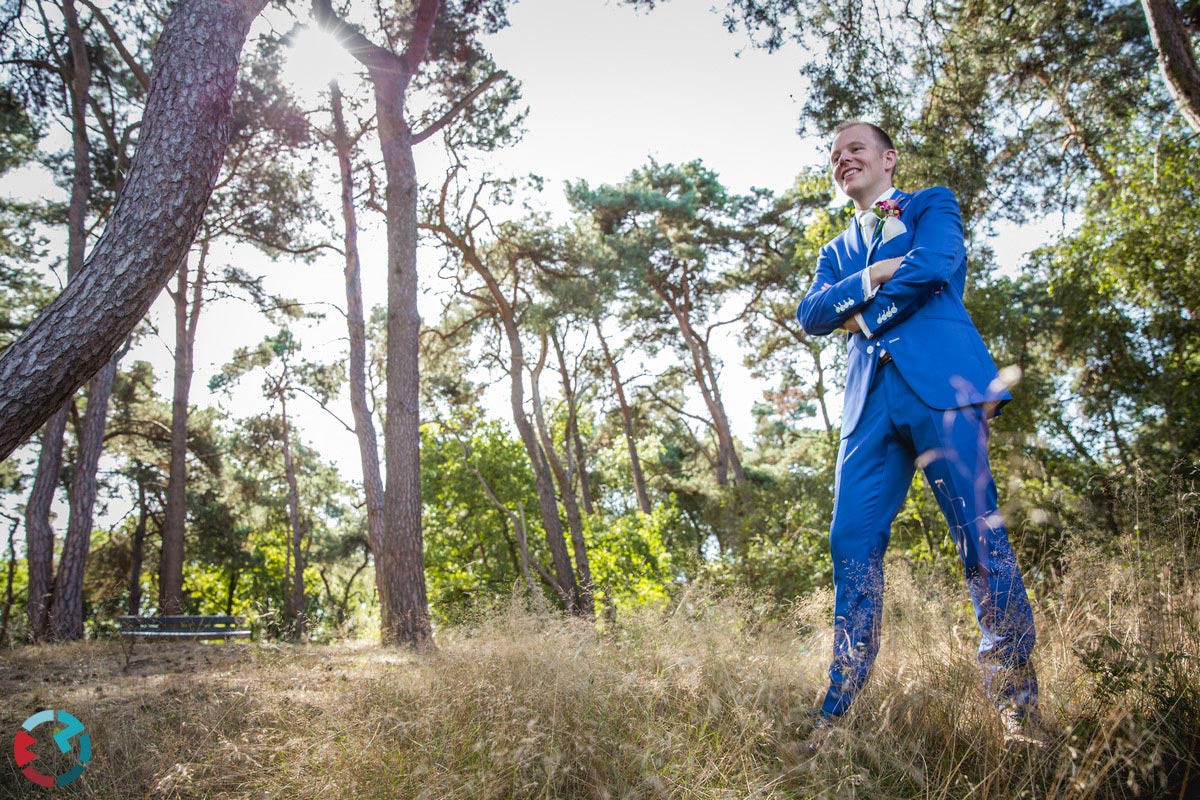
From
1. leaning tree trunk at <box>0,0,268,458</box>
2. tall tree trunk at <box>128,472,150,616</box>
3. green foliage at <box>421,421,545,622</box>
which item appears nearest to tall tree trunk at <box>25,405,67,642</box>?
leaning tree trunk at <box>0,0,268,458</box>

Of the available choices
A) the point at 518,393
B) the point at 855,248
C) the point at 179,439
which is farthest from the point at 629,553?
the point at 855,248

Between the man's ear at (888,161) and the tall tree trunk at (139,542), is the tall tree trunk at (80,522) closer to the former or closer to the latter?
the tall tree trunk at (139,542)

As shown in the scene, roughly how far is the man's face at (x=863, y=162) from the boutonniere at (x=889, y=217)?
Result: 3.4 inches

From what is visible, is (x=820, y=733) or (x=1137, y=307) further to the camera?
(x=1137, y=307)

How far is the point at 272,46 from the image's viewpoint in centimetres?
993

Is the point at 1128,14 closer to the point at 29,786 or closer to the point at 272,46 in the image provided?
the point at 272,46

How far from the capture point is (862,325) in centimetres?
233

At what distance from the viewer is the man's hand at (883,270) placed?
2256 millimetres

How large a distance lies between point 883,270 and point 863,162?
49 cm

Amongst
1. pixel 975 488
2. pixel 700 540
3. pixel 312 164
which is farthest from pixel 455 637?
pixel 700 540

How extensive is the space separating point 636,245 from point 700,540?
1568 cm

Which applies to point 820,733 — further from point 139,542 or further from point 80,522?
point 139,542

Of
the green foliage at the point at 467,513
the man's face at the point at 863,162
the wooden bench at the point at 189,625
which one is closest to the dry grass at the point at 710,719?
the man's face at the point at 863,162

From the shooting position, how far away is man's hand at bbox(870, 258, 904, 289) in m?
2.26
